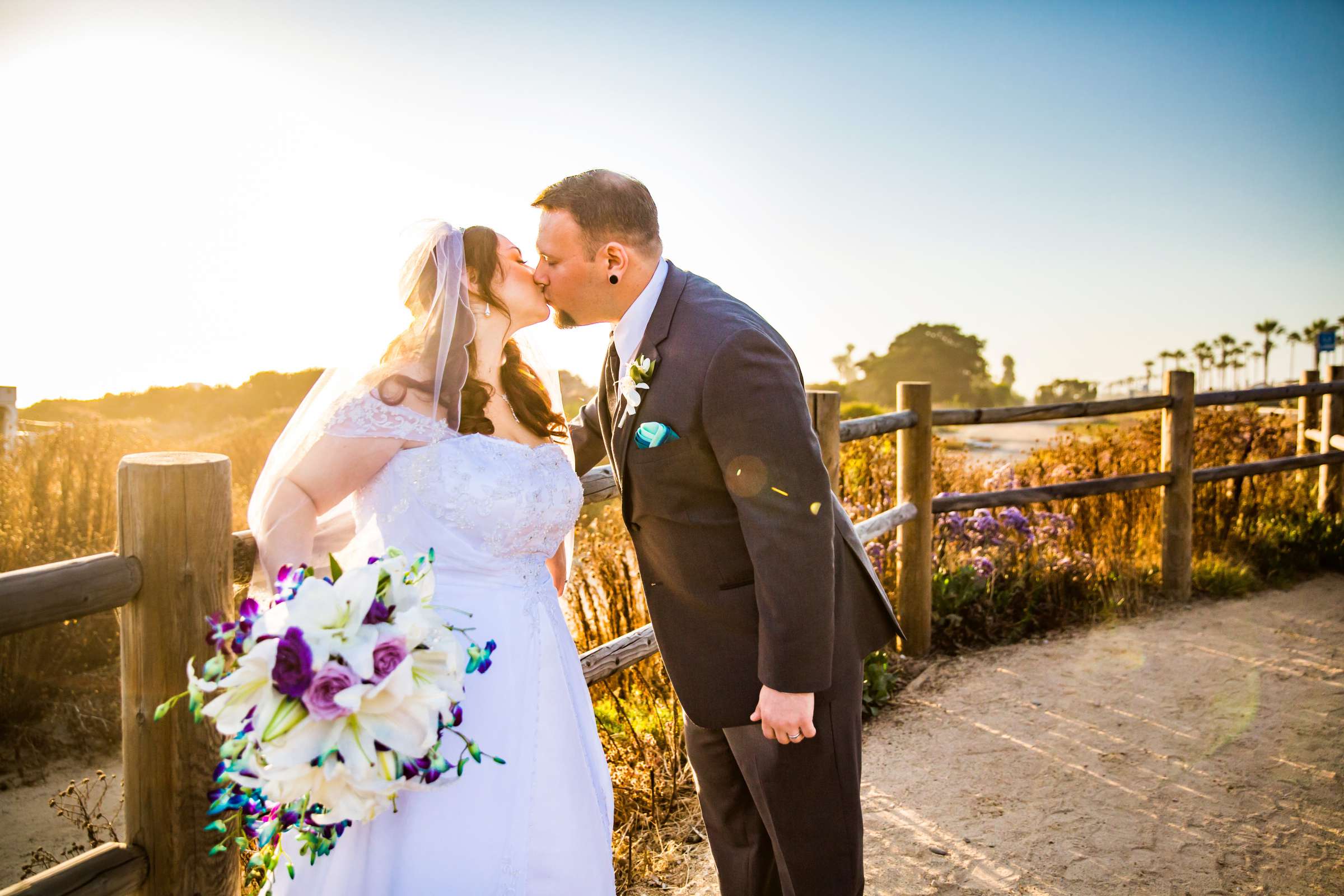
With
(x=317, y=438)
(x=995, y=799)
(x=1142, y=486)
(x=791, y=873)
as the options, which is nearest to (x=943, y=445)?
(x=1142, y=486)

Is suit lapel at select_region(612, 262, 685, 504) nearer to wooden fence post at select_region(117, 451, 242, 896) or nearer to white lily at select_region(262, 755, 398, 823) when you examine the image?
wooden fence post at select_region(117, 451, 242, 896)

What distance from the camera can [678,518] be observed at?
2246 millimetres

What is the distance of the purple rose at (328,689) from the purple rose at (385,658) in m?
0.04

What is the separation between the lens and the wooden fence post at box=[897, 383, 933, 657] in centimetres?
508

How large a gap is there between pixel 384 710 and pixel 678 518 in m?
1.02

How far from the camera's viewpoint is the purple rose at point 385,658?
138cm

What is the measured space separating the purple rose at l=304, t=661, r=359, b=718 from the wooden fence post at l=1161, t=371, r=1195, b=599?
642 cm

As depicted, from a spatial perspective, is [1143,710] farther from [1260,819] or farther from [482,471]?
[482,471]

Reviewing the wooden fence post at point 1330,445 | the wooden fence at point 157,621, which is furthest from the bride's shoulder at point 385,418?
the wooden fence post at point 1330,445

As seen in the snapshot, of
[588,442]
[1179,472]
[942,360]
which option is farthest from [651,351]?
[942,360]

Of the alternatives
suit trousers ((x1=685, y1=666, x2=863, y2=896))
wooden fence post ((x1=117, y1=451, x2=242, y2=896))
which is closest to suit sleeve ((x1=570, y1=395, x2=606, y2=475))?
suit trousers ((x1=685, y1=666, x2=863, y2=896))

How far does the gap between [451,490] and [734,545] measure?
0.78 metres

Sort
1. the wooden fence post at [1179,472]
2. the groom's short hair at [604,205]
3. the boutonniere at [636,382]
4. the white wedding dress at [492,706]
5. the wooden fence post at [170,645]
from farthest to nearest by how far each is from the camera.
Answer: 1. the wooden fence post at [1179,472]
2. the groom's short hair at [604,205]
3. the boutonniere at [636,382]
4. the white wedding dress at [492,706]
5. the wooden fence post at [170,645]

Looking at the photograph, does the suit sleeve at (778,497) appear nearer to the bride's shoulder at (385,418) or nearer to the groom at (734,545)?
the groom at (734,545)
